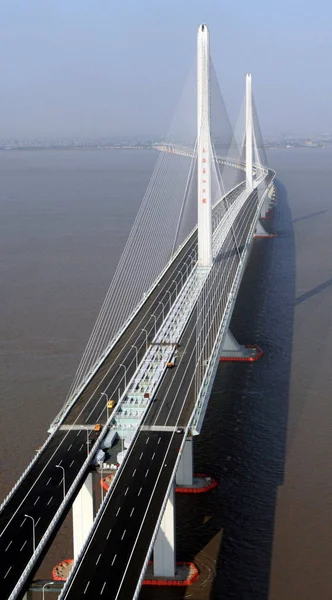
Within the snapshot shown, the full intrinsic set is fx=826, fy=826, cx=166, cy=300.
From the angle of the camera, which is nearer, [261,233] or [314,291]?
[314,291]

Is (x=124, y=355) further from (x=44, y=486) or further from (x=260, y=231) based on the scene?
(x=260, y=231)

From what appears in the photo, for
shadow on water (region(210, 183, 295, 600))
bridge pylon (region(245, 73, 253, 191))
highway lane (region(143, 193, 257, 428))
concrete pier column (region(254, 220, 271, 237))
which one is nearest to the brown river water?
shadow on water (region(210, 183, 295, 600))

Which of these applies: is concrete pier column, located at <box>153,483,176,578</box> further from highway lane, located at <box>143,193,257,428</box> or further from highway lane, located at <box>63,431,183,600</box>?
highway lane, located at <box>143,193,257,428</box>

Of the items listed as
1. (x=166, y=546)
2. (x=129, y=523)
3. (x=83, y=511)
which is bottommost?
(x=166, y=546)

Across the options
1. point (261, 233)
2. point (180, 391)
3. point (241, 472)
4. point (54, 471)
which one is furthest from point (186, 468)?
point (261, 233)

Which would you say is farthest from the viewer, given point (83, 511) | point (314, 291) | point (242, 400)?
point (314, 291)

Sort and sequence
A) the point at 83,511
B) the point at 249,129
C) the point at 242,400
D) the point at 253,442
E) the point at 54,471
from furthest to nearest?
the point at 249,129 → the point at 242,400 → the point at 253,442 → the point at 83,511 → the point at 54,471
